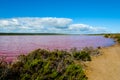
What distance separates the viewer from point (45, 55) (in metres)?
12.3

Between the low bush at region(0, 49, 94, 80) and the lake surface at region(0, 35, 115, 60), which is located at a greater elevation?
the low bush at region(0, 49, 94, 80)

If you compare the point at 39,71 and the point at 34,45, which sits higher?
the point at 39,71

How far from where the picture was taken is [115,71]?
11.6 metres

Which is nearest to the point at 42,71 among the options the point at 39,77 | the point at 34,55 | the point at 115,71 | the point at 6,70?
the point at 39,77

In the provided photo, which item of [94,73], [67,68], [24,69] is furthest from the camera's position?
[94,73]

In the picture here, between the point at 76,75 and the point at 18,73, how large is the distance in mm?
2249

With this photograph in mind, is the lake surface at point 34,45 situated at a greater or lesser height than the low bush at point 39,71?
lesser

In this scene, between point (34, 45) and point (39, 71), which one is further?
point (34, 45)

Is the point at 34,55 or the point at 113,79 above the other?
the point at 34,55

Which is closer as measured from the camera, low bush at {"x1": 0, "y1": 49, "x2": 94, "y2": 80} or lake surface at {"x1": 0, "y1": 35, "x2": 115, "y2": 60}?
low bush at {"x1": 0, "y1": 49, "x2": 94, "y2": 80}

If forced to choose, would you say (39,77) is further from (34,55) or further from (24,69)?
(34,55)

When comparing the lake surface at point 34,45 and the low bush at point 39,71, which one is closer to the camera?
the low bush at point 39,71

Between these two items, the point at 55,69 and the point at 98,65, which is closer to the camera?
the point at 55,69

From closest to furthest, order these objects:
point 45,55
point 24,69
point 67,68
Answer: point 24,69, point 67,68, point 45,55
